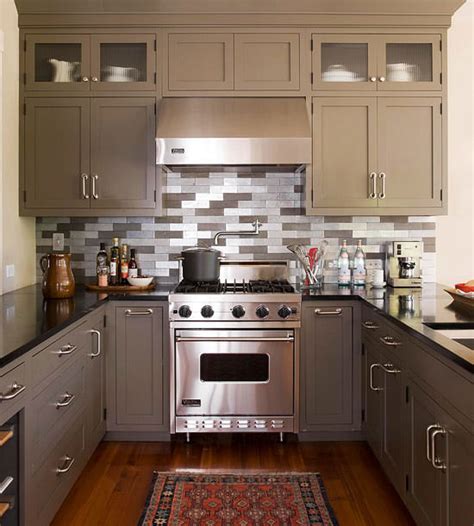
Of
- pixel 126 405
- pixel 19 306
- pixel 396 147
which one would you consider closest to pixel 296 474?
pixel 126 405

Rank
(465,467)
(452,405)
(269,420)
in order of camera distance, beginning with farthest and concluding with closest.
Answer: (269,420)
(452,405)
(465,467)

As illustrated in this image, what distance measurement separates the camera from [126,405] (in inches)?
136

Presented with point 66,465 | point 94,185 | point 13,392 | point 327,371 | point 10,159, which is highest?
point 10,159

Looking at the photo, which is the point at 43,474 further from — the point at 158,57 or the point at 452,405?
the point at 158,57

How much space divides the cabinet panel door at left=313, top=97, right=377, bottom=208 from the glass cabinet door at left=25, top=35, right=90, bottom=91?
4.87 feet

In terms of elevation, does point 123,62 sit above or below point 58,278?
above

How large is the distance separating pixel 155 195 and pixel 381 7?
182 centimetres

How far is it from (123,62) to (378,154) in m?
1.72

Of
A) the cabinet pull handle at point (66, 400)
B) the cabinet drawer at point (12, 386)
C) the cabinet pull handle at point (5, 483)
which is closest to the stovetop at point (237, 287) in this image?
the cabinet pull handle at point (66, 400)

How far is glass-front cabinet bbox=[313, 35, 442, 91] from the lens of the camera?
3666 millimetres

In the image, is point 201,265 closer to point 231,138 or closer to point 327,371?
point 231,138

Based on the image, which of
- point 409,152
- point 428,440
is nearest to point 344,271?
point 409,152

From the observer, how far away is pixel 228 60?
365 centimetres

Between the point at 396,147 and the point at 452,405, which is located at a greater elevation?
the point at 396,147
